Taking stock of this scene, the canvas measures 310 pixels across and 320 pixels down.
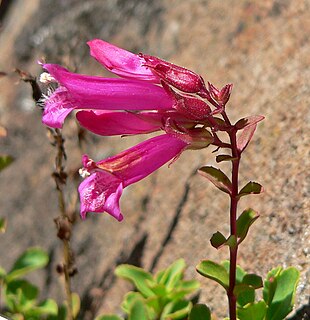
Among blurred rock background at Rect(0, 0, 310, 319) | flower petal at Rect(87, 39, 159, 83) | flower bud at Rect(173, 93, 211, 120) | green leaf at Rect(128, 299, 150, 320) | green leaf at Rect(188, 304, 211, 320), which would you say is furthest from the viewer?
blurred rock background at Rect(0, 0, 310, 319)

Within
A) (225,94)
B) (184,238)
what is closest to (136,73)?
(225,94)

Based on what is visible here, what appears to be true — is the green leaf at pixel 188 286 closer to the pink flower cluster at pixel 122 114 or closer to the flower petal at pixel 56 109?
the pink flower cluster at pixel 122 114

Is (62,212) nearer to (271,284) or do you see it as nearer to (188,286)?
(188,286)

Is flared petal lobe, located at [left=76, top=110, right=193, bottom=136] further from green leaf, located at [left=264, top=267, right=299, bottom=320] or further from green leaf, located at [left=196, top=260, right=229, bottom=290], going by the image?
green leaf, located at [left=264, top=267, right=299, bottom=320]

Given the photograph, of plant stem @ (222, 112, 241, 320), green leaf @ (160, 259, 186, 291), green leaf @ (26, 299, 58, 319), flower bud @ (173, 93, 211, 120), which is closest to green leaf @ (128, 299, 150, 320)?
green leaf @ (160, 259, 186, 291)

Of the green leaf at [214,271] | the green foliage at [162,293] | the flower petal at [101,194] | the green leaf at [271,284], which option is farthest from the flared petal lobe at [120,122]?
the green foliage at [162,293]

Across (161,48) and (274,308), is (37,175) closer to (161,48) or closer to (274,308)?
(161,48)
